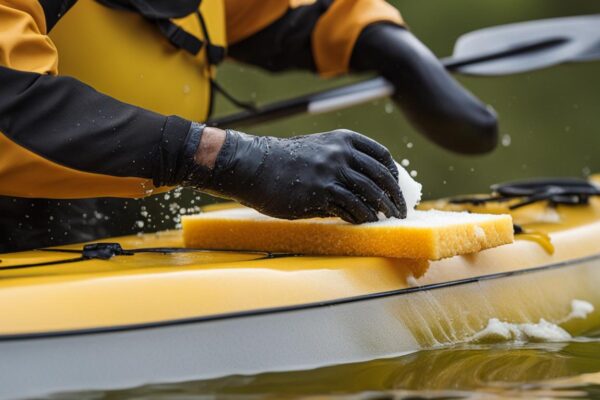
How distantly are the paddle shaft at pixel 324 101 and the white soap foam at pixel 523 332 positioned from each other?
32.4 inches

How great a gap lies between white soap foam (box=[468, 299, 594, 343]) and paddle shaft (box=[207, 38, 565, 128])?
823 mm

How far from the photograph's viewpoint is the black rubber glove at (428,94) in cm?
202

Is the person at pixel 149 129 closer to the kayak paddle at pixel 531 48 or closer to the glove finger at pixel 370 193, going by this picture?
the glove finger at pixel 370 193

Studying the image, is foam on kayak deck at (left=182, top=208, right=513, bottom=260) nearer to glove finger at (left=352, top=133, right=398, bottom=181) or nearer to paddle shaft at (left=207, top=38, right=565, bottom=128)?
glove finger at (left=352, top=133, right=398, bottom=181)

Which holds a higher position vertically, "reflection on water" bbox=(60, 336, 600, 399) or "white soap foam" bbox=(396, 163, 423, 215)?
"white soap foam" bbox=(396, 163, 423, 215)

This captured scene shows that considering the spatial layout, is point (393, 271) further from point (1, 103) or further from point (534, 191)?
point (534, 191)

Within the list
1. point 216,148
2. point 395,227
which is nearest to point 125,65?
point 216,148

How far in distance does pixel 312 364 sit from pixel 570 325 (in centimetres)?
49

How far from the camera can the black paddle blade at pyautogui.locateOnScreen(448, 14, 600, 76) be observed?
97.2 inches

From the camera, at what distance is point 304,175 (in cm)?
123

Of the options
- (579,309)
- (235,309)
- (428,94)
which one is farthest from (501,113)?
(235,309)

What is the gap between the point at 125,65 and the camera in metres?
1.58

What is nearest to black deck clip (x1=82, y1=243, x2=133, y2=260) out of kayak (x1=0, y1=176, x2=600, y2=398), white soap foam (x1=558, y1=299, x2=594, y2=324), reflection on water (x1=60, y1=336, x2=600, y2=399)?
kayak (x1=0, y1=176, x2=600, y2=398)

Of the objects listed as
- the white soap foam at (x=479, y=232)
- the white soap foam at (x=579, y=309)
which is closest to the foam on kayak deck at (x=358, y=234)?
the white soap foam at (x=479, y=232)
